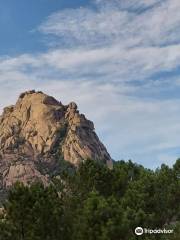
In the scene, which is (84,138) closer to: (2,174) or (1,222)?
(2,174)

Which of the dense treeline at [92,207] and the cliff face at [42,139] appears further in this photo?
the cliff face at [42,139]

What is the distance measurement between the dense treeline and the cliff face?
125 metres

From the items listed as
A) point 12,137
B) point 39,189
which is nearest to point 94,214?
point 39,189

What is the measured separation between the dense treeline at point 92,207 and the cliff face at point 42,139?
12479 cm

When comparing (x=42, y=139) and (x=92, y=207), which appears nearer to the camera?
(x=92, y=207)

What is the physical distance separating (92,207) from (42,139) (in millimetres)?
152820

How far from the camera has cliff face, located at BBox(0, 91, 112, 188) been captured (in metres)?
170

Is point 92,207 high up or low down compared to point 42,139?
down

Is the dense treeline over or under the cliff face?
under

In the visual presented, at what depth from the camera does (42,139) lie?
599 feet

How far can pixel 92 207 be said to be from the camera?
30859 millimetres

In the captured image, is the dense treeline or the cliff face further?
the cliff face

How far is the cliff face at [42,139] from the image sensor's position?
17038cm

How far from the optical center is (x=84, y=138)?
18075cm
